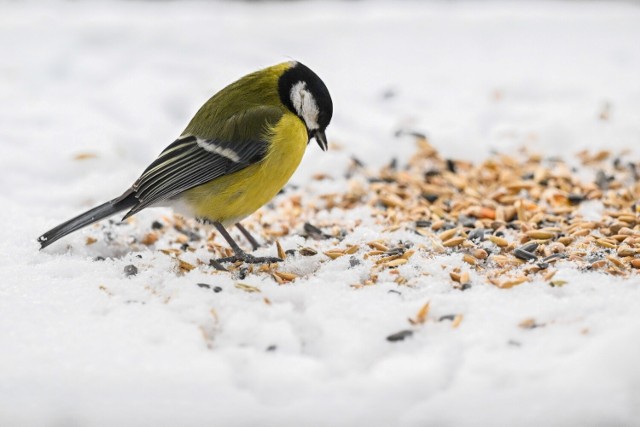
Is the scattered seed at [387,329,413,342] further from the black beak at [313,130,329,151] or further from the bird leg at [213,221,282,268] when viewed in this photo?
the black beak at [313,130,329,151]

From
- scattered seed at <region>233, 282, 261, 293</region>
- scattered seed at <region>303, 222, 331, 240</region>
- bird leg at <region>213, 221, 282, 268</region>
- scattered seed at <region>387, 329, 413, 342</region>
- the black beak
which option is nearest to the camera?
scattered seed at <region>387, 329, 413, 342</region>

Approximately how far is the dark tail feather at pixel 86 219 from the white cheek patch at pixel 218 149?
1.03 ft

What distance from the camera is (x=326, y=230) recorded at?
3.22 metres

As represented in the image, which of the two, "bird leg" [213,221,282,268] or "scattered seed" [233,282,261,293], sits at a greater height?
"bird leg" [213,221,282,268]

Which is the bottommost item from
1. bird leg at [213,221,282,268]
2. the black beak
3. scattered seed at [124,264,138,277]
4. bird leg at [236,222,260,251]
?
scattered seed at [124,264,138,277]

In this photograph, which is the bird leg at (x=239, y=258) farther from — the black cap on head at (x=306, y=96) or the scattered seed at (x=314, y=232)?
the black cap on head at (x=306, y=96)

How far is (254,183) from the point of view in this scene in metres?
2.83

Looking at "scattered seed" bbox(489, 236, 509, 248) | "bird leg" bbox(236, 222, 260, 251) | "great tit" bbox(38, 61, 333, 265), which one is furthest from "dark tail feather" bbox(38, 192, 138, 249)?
"scattered seed" bbox(489, 236, 509, 248)

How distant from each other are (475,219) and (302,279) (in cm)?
95

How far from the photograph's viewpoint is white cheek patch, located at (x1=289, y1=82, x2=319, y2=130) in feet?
9.49

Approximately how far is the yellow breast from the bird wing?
3cm

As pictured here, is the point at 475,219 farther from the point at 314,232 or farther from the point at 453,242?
the point at 314,232

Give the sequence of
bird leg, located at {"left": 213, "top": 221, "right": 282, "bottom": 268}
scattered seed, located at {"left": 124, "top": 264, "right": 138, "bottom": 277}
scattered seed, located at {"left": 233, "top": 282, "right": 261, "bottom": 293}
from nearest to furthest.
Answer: scattered seed, located at {"left": 233, "top": 282, "right": 261, "bottom": 293} → scattered seed, located at {"left": 124, "top": 264, "right": 138, "bottom": 277} → bird leg, located at {"left": 213, "top": 221, "right": 282, "bottom": 268}

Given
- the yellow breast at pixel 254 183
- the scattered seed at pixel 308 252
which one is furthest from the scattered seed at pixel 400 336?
the yellow breast at pixel 254 183
